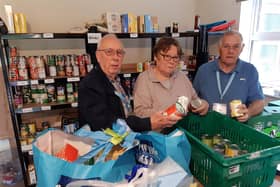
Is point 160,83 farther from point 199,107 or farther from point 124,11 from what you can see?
point 124,11

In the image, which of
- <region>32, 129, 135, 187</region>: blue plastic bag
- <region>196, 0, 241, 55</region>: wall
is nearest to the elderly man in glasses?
<region>32, 129, 135, 187</region>: blue plastic bag

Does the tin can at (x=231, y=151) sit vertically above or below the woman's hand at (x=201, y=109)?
below

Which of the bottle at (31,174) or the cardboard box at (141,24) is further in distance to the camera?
the cardboard box at (141,24)

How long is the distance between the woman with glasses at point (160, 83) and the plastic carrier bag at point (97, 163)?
538mm

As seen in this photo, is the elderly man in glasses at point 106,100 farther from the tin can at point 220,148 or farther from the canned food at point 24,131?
the canned food at point 24,131

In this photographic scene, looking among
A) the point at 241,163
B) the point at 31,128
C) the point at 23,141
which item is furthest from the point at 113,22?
the point at 241,163

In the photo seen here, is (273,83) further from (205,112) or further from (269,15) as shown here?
(205,112)

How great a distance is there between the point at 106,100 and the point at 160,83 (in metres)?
0.40

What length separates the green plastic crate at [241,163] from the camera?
2.64 feet

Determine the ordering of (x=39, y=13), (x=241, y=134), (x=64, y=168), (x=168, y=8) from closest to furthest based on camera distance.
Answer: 1. (x=64, y=168)
2. (x=241, y=134)
3. (x=39, y=13)
4. (x=168, y=8)

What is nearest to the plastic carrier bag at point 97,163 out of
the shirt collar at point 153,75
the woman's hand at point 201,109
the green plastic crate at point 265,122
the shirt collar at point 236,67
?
the woman's hand at point 201,109

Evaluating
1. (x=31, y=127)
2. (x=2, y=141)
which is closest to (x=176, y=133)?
(x=31, y=127)

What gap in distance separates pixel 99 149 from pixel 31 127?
1.82 m

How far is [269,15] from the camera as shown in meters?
2.62
